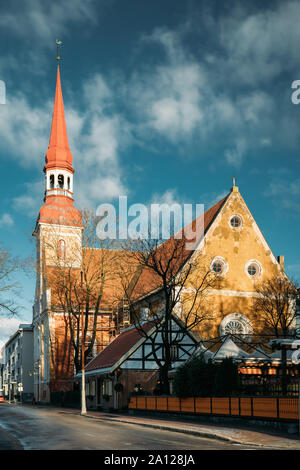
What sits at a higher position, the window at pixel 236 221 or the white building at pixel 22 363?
the window at pixel 236 221

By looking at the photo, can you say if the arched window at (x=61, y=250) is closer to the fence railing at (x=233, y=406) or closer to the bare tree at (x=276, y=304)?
the bare tree at (x=276, y=304)

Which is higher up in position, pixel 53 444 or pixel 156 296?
pixel 156 296

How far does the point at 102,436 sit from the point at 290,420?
649 centimetres

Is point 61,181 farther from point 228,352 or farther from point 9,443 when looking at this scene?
point 9,443

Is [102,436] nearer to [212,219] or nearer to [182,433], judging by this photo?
[182,433]

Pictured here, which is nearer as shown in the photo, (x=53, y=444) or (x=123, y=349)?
(x=53, y=444)

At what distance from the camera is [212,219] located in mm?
44375

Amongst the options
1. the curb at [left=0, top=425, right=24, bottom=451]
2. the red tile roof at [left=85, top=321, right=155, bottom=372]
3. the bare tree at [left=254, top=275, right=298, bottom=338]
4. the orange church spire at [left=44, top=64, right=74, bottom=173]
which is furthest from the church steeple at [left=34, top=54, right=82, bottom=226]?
the curb at [left=0, top=425, right=24, bottom=451]

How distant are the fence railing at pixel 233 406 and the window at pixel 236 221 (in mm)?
18004

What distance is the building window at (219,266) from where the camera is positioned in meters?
43.4

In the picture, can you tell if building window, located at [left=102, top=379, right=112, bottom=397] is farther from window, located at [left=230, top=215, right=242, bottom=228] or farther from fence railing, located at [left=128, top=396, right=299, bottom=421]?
window, located at [left=230, top=215, right=242, bottom=228]

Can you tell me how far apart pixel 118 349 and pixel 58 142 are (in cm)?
3065

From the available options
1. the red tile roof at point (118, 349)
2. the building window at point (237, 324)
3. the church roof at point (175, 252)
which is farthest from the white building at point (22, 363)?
the building window at point (237, 324)
